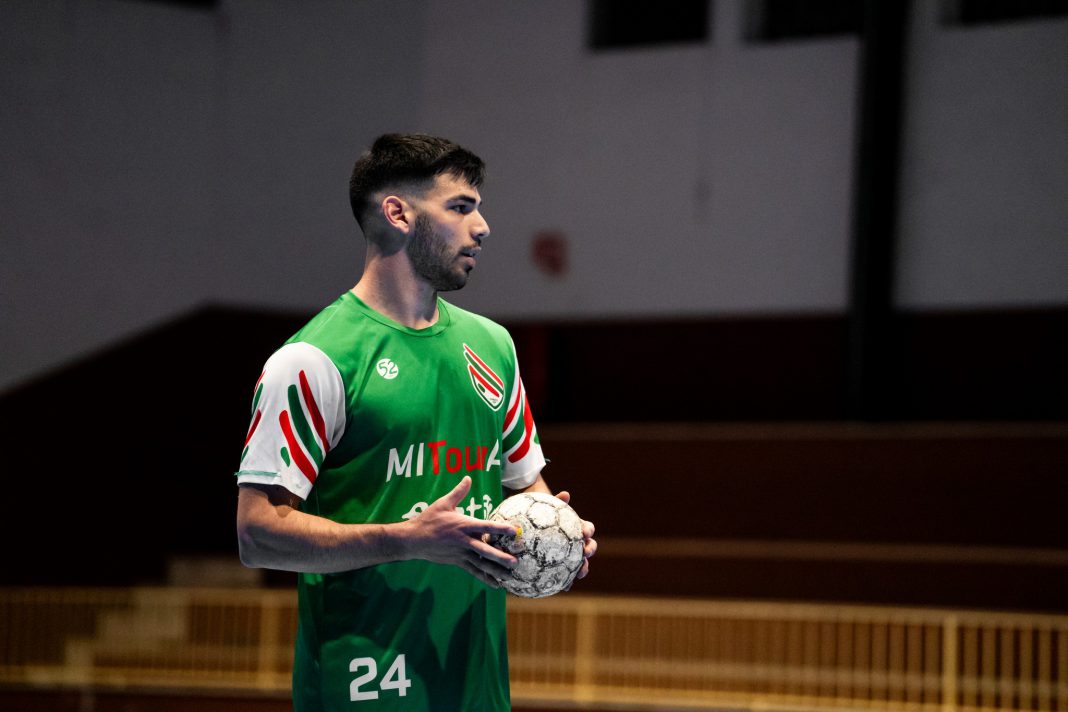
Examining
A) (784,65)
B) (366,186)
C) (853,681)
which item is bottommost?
(853,681)

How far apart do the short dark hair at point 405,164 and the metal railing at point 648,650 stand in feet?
22.3

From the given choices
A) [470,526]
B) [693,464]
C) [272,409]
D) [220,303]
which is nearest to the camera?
[470,526]

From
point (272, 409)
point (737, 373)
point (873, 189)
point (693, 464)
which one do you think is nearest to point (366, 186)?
point (272, 409)

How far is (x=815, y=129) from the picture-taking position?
1286 cm

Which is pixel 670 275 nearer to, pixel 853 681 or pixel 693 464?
pixel 693 464

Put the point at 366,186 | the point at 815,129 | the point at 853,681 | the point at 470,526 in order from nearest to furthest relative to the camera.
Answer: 1. the point at 470,526
2. the point at 366,186
3. the point at 853,681
4. the point at 815,129

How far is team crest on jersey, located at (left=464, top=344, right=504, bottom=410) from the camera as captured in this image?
3.09 meters

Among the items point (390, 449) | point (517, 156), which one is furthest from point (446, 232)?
point (517, 156)

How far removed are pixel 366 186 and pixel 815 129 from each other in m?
10.5

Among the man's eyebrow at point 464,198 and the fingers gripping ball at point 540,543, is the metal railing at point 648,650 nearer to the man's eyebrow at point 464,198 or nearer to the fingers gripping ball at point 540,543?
the fingers gripping ball at point 540,543

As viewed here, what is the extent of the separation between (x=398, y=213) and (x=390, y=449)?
518 mm

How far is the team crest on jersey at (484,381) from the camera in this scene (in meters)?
3.09

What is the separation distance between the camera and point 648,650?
400 inches

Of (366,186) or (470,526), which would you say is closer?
(470,526)
